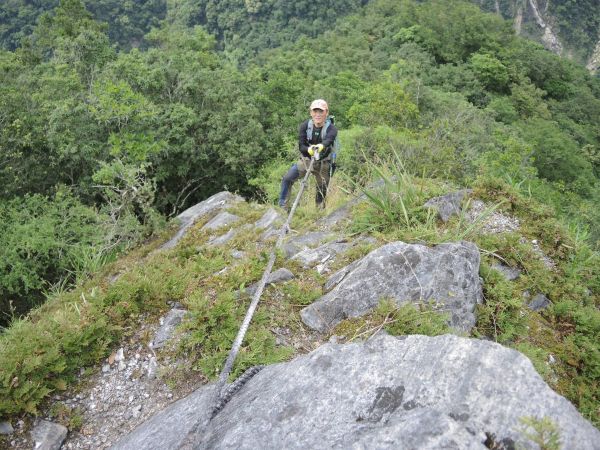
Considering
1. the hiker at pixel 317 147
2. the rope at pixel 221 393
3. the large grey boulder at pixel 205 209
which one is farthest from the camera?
the large grey boulder at pixel 205 209

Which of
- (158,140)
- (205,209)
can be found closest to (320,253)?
(205,209)

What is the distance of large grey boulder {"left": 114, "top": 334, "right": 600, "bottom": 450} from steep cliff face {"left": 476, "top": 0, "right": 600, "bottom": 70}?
10273 cm

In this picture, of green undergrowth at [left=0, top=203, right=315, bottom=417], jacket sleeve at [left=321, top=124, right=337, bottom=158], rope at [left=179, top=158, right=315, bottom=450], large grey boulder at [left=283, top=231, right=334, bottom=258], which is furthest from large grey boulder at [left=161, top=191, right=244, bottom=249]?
rope at [left=179, top=158, right=315, bottom=450]

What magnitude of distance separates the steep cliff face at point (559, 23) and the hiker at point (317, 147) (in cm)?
9808

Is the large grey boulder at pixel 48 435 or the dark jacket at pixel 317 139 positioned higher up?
the dark jacket at pixel 317 139

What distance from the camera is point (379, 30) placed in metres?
53.2

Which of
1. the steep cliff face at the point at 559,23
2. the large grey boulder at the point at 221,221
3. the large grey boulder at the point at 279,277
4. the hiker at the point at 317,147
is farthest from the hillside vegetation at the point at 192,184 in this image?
the steep cliff face at the point at 559,23

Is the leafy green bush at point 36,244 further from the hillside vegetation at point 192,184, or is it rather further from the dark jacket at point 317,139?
the dark jacket at point 317,139

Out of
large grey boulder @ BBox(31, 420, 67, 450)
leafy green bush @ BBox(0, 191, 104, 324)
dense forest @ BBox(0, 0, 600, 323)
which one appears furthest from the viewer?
leafy green bush @ BBox(0, 191, 104, 324)

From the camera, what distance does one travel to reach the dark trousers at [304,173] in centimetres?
743

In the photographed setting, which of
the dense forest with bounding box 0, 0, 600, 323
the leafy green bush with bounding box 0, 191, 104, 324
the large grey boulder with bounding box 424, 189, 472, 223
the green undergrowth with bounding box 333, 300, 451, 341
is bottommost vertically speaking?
the leafy green bush with bounding box 0, 191, 104, 324

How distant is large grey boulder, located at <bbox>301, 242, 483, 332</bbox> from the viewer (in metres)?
3.96

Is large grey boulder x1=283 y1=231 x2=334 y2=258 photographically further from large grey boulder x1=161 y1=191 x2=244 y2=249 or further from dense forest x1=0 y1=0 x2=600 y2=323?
large grey boulder x1=161 y1=191 x2=244 y2=249

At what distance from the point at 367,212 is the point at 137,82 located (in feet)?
35.9
